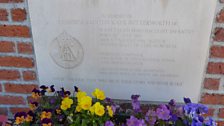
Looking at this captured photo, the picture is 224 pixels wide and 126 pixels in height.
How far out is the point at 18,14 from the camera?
56.9 inches

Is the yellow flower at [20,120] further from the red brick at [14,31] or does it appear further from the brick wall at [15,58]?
the red brick at [14,31]

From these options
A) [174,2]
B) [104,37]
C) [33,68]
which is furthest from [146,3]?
[33,68]

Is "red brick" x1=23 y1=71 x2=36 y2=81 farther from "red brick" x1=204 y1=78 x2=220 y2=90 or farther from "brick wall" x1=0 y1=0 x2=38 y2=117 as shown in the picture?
"red brick" x1=204 y1=78 x2=220 y2=90

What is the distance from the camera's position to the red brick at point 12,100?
5.45 feet

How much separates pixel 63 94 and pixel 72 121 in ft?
0.63

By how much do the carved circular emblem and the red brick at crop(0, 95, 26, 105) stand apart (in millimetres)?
336

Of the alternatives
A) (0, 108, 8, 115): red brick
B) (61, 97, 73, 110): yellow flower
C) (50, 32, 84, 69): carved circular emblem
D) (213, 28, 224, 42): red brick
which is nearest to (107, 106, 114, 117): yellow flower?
(61, 97, 73, 110): yellow flower

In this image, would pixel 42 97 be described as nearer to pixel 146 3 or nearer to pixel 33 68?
pixel 33 68

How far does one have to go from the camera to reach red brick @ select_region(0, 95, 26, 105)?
166 cm

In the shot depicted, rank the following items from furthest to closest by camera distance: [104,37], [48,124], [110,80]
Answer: [110,80], [104,37], [48,124]

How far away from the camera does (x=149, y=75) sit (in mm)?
1515

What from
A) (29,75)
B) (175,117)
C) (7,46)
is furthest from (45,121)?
(175,117)

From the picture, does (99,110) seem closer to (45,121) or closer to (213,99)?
(45,121)

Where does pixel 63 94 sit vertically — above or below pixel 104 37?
below
